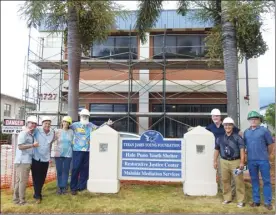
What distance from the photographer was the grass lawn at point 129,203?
18.2ft

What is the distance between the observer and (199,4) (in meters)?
8.87

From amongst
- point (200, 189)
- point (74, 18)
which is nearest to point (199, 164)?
point (200, 189)

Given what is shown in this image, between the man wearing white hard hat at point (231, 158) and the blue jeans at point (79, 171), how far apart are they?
9.01 feet

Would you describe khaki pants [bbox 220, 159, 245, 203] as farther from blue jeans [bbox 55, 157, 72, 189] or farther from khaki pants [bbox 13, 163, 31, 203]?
khaki pants [bbox 13, 163, 31, 203]

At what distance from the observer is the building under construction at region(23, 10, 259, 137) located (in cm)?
1488

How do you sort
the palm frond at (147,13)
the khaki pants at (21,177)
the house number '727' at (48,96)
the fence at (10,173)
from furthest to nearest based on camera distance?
the house number '727' at (48,96), the palm frond at (147,13), the fence at (10,173), the khaki pants at (21,177)

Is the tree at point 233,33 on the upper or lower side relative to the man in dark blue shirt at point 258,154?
upper

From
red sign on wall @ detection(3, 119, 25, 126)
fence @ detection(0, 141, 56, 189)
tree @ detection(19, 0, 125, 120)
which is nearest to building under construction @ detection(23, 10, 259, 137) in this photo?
fence @ detection(0, 141, 56, 189)

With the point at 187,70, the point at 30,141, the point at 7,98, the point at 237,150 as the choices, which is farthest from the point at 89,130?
the point at 7,98

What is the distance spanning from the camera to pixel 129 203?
19.6 ft

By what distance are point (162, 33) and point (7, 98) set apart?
61.2 ft

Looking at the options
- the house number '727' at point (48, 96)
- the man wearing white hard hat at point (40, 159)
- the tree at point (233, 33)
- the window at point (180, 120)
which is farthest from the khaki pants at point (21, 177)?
the house number '727' at point (48, 96)

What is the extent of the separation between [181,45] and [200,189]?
10.6 m

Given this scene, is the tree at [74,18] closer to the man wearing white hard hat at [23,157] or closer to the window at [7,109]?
the man wearing white hard hat at [23,157]
